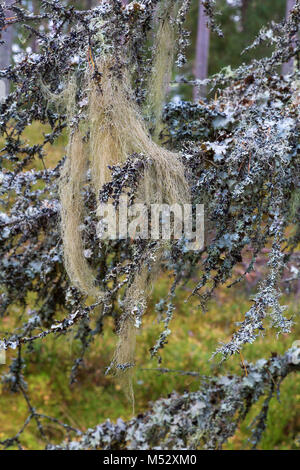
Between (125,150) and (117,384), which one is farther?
(117,384)

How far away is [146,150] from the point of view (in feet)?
5.15

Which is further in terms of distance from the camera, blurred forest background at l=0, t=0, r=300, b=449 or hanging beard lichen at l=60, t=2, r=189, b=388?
blurred forest background at l=0, t=0, r=300, b=449

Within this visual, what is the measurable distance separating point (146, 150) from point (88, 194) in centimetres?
42

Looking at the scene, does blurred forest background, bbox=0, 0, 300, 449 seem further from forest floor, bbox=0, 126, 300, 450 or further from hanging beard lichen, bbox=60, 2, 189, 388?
hanging beard lichen, bbox=60, 2, 189, 388

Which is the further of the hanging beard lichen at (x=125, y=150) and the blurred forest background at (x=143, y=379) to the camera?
the blurred forest background at (x=143, y=379)

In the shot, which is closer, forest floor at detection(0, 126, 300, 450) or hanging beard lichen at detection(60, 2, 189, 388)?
hanging beard lichen at detection(60, 2, 189, 388)

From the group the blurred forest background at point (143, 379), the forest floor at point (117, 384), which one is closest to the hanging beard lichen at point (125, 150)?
the blurred forest background at point (143, 379)

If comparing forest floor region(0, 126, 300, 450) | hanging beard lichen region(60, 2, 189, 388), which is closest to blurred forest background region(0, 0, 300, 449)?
forest floor region(0, 126, 300, 450)

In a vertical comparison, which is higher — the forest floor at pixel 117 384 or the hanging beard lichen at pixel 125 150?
the hanging beard lichen at pixel 125 150

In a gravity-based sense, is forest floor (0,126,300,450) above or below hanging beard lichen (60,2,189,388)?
below

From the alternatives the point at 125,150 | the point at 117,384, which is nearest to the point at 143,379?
the point at 117,384

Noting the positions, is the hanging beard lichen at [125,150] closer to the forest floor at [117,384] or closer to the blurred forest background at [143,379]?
the blurred forest background at [143,379]

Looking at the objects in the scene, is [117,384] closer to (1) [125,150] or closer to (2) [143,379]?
(2) [143,379]

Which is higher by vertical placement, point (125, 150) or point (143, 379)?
point (125, 150)
